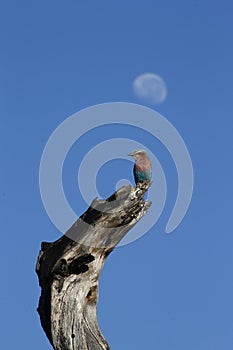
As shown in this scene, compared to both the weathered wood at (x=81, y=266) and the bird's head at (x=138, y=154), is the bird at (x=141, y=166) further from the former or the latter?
the weathered wood at (x=81, y=266)

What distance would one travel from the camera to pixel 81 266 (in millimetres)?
10078

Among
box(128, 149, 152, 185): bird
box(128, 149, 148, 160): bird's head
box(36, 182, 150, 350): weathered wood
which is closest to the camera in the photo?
box(36, 182, 150, 350): weathered wood

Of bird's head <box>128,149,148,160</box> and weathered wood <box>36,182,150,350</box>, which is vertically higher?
bird's head <box>128,149,148,160</box>

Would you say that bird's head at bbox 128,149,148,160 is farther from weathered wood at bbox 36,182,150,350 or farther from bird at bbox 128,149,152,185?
weathered wood at bbox 36,182,150,350

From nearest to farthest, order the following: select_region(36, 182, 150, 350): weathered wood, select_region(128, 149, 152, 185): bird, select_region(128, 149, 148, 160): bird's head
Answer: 1. select_region(36, 182, 150, 350): weathered wood
2. select_region(128, 149, 152, 185): bird
3. select_region(128, 149, 148, 160): bird's head

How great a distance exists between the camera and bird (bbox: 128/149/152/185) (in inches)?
496

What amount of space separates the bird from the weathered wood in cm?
192

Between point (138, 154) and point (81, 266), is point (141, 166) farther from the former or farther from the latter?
point (81, 266)

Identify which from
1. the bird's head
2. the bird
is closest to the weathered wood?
the bird

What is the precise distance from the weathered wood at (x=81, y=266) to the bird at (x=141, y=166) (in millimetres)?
1925

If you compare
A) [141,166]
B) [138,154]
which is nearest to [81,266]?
[141,166]

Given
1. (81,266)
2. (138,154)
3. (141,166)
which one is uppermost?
(138,154)

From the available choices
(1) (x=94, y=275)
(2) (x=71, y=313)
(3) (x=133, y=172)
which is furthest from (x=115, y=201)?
(3) (x=133, y=172)

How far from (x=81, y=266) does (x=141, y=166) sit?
3843 millimetres
